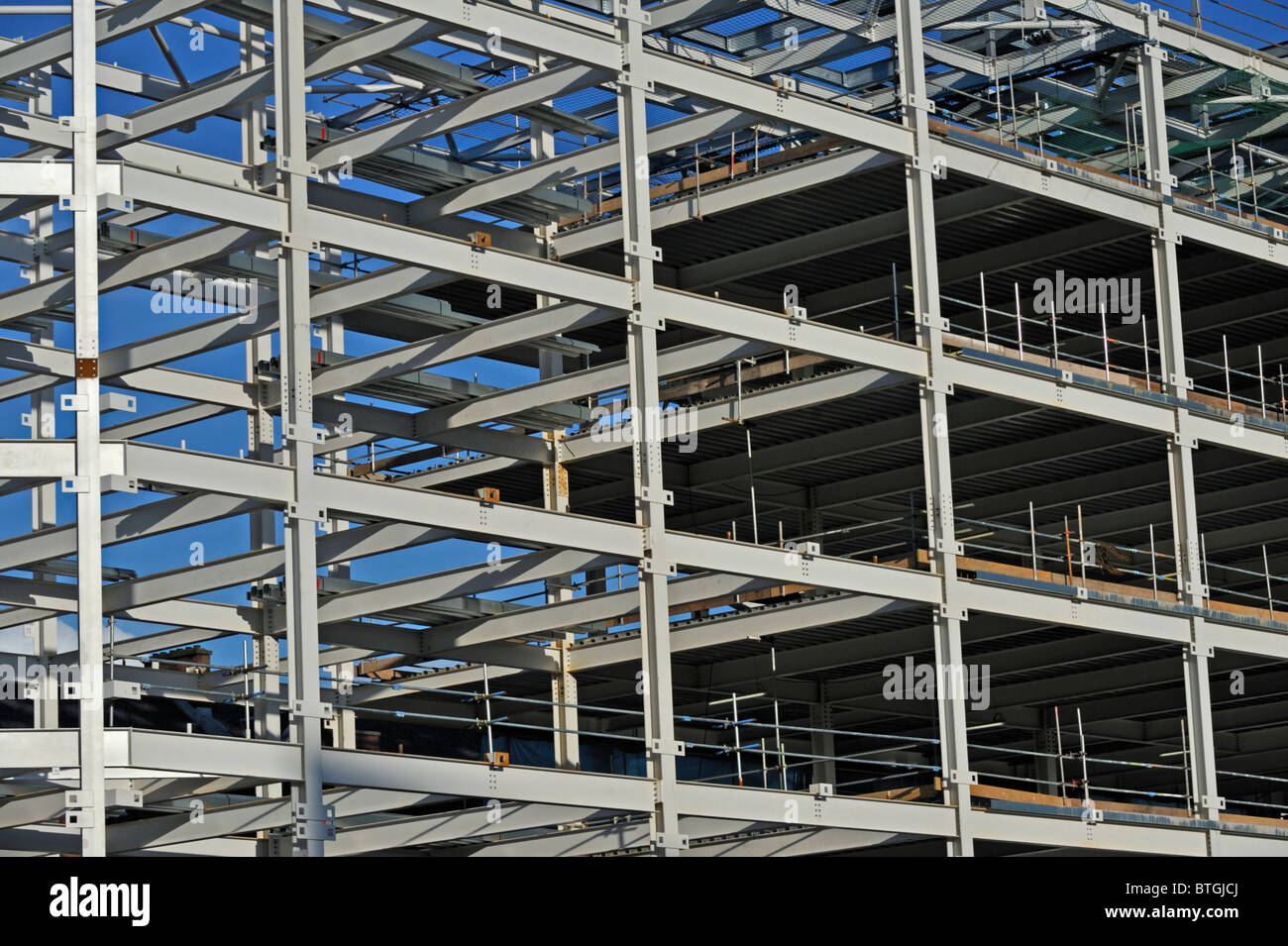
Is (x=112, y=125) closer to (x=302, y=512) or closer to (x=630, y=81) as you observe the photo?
(x=302, y=512)

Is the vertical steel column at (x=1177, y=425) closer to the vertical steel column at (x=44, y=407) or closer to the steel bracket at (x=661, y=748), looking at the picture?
the steel bracket at (x=661, y=748)

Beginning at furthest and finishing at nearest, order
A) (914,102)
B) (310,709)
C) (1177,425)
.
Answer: (1177,425) → (914,102) → (310,709)

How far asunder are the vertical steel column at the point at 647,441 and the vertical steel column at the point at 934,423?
399 cm

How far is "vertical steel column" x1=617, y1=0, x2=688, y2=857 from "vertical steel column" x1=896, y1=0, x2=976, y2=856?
3.99 meters

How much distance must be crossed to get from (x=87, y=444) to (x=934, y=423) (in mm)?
11570

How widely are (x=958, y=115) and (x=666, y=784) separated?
40.1ft

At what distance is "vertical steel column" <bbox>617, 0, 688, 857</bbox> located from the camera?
24719 millimetres

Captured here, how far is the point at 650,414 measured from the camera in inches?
997

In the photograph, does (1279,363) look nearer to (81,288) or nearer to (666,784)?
(666,784)

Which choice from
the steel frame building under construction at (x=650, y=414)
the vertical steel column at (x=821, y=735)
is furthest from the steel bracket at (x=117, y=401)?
the vertical steel column at (x=821, y=735)

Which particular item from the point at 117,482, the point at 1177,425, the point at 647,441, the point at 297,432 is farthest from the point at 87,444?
the point at 1177,425

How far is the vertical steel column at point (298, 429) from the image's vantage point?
877 inches

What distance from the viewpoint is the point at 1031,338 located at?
35500mm
